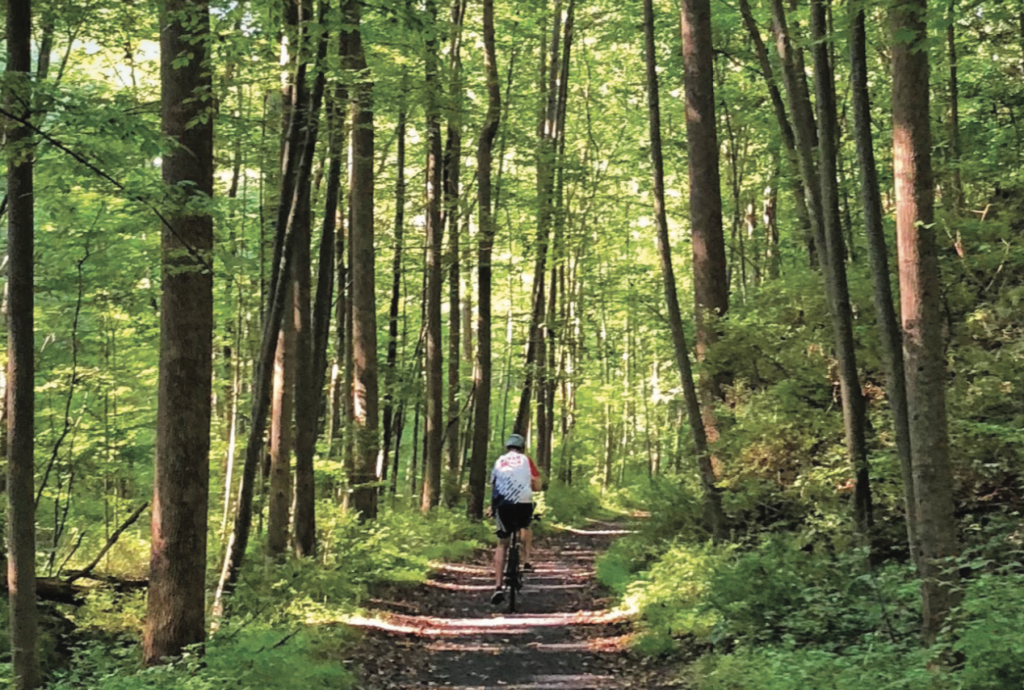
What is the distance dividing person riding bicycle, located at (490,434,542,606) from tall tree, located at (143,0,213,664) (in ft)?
14.5

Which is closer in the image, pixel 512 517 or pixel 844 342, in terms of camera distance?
pixel 844 342

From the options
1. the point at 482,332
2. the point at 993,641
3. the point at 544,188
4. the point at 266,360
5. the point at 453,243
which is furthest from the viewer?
the point at 544,188

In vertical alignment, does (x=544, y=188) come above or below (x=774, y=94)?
above

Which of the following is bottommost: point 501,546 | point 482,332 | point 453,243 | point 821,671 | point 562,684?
point 562,684

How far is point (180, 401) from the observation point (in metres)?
6.34

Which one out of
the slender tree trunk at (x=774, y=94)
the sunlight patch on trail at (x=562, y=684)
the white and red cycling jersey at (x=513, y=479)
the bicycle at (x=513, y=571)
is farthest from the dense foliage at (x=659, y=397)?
the white and red cycling jersey at (x=513, y=479)

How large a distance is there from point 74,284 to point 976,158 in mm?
11946

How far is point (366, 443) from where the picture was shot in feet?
42.7

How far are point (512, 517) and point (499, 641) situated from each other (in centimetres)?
202

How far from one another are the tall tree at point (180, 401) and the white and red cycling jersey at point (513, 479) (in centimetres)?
447

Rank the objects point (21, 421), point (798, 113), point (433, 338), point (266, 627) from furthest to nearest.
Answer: point (433, 338), point (798, 113), point (266, 627), point (21, 421)

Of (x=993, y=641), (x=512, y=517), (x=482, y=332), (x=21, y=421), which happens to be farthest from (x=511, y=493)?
(x=482, y=332)

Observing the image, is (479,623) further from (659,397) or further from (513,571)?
(659,397)

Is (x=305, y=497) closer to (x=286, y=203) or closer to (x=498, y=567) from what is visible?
(x=498, y=567)
